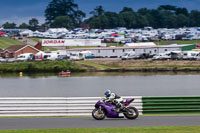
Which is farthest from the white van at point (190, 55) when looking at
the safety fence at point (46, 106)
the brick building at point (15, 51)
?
the safety fence at point (46, 106)

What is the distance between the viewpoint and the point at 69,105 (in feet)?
77.9

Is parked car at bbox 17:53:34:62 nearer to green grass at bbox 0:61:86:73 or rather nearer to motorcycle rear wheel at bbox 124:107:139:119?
green grass at bbox 0:61:86:73

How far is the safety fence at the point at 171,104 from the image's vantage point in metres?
23.8

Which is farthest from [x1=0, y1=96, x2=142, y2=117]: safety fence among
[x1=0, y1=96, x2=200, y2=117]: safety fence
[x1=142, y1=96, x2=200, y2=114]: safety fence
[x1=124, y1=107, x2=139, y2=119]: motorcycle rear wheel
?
[x1=124, y1=107, x2=139, y2=119]: motorcycle rear wheel

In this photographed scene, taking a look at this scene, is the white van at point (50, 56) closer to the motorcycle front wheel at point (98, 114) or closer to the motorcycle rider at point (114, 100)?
the motorcycle front wheel at point (98, 114)

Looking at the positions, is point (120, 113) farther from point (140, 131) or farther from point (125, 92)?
point (125, 92)

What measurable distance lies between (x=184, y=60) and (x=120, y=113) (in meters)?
71.5

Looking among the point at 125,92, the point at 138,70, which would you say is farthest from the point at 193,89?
the point at 138,70

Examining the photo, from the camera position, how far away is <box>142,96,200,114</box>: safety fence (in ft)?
78.2

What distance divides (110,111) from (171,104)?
352 centimetres

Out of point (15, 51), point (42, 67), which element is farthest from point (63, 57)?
point (15, 51)

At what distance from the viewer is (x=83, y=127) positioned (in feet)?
65.9

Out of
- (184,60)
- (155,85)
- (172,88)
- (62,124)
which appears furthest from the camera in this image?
(184,60)

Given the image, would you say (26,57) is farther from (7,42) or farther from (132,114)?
(132,114)
